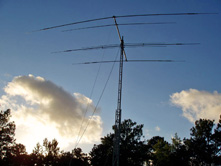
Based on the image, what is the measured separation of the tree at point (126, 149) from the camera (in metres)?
37.8

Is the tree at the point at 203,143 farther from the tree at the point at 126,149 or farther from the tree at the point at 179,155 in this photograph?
the tree at the point at 126,149

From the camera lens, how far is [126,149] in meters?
38.7

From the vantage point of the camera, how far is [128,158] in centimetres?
3838

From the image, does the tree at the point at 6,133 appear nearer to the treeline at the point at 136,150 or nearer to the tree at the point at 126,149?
the treeline at the point at 136,150

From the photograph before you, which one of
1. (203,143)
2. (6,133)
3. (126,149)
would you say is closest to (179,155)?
(203,143)

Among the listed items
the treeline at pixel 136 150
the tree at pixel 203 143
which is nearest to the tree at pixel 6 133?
the treeline at pixel 136 150

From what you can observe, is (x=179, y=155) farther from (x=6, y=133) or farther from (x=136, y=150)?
(x=6, y=133)

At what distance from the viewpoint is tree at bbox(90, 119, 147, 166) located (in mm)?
37781

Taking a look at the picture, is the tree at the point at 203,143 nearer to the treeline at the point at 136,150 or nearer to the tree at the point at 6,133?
the treeline at the point at 136,150

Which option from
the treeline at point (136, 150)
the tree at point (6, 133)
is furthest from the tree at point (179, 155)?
the tree at point (6, 133)

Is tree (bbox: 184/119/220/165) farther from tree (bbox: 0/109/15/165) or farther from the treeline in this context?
tree (bbox: 0/109/15/165)

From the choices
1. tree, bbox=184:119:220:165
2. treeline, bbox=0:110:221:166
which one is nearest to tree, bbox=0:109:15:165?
treeline, bbox=0:110:221:166

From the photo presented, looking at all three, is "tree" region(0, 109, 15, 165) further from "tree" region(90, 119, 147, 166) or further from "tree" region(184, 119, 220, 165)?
"tree" region(184, 119, 220, 165)

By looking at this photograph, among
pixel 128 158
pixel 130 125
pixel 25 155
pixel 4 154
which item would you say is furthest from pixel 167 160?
pixel 25 155
